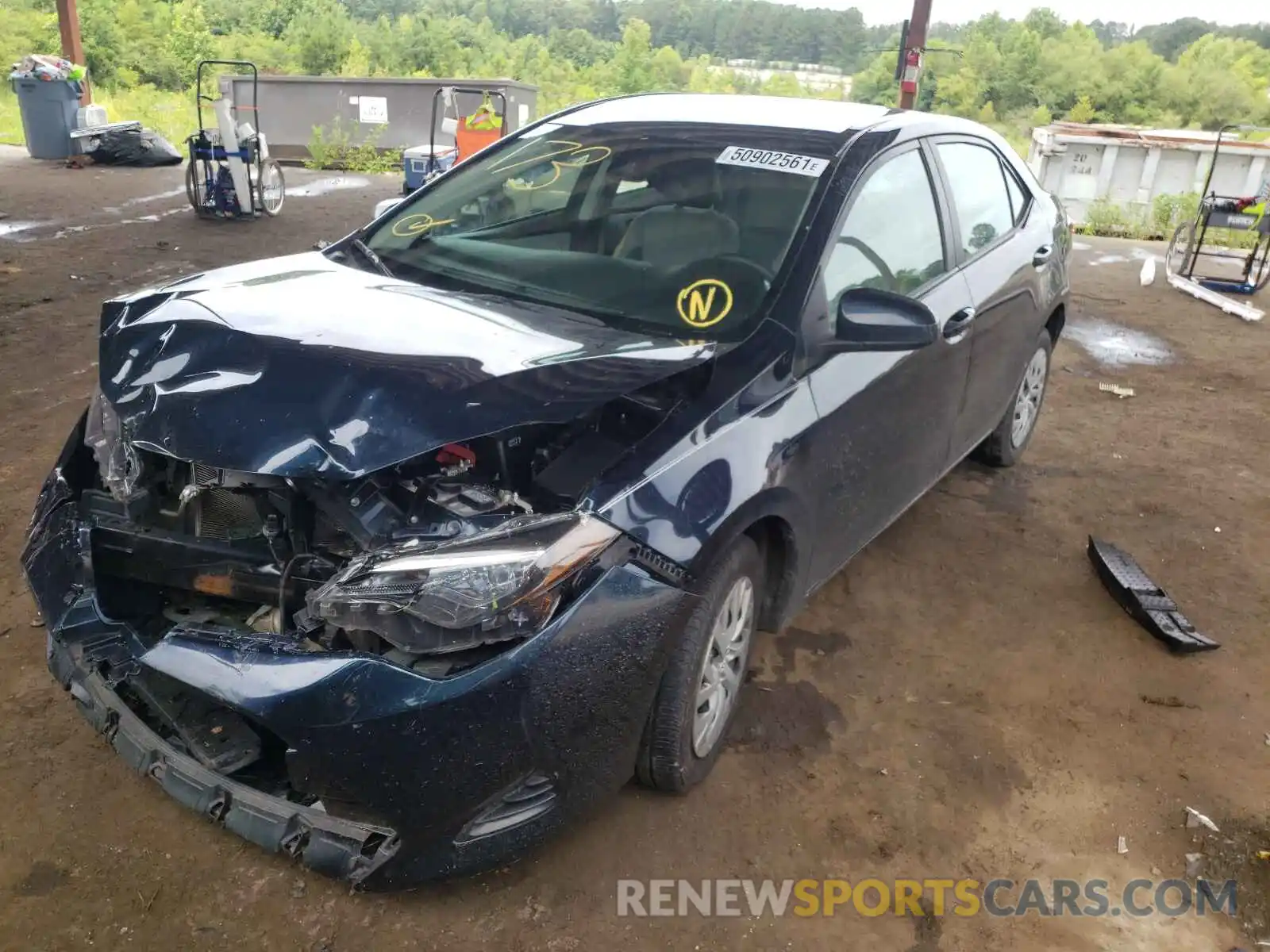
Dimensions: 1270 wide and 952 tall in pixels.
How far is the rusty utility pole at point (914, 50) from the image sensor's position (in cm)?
1347

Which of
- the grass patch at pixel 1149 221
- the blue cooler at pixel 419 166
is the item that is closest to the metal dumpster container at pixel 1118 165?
the grass patch at pixel 1149 221

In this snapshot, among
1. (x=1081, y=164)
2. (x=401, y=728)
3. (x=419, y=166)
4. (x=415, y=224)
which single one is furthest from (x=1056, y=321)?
(x=1081, y=164)

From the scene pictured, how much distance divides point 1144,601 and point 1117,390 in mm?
3039

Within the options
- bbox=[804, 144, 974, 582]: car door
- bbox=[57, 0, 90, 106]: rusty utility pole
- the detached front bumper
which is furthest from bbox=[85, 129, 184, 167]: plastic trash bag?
the detached front bumper

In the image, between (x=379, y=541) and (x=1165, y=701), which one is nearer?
(x=379, y=541)

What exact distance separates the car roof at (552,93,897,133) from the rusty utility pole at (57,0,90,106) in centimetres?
1537

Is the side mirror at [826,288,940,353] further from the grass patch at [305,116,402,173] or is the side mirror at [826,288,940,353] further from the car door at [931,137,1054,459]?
the grass patch at [305,116,402,173]

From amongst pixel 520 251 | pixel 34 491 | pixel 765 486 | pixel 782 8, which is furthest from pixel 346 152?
pixel 765 486

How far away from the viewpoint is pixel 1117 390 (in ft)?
20.0

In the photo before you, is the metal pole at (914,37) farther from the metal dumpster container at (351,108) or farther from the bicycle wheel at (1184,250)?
the metal dumpster container at (351,108)

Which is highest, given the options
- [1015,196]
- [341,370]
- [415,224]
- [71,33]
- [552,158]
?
[71,33]

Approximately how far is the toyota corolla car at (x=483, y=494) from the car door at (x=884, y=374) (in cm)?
2

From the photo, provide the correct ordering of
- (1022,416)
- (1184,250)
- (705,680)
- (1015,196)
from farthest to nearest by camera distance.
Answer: (1184,250), (1022,416), (1015,196), (705,680)

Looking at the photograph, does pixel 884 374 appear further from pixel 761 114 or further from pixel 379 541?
pixel 379 541
